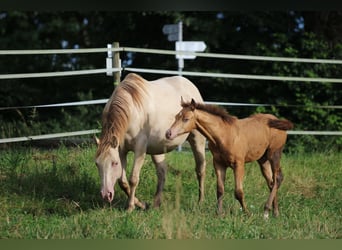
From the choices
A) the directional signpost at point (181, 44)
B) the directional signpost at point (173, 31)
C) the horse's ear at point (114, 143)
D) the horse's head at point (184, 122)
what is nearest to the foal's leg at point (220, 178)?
the horse's head at point (184, 122)

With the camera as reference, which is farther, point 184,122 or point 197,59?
point 197,59

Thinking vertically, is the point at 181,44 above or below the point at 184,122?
above

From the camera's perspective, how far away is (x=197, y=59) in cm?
1130

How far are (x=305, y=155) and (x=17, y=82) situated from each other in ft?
21.7

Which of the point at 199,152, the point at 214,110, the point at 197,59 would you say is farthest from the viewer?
the point at 197,59

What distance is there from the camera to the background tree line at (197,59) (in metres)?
9.41

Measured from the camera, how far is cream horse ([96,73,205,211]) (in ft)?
15.0

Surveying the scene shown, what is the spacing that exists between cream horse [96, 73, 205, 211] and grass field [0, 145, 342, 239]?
26 cm

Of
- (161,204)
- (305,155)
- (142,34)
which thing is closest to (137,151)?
(161,204)

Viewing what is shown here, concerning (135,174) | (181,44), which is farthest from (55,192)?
(181,44)

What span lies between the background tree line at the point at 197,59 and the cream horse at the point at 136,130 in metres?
3.47

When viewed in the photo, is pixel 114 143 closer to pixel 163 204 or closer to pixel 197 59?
pixel 163 204

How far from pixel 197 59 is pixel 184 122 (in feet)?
22.7

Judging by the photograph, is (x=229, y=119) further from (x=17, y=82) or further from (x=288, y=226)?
(x=17, y=82)
